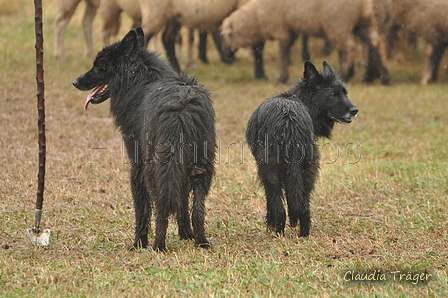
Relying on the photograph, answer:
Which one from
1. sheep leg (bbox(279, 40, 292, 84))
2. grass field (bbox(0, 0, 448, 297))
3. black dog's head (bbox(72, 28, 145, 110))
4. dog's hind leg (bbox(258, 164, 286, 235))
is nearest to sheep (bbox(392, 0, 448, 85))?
grass field (bbox(0, 0, 448, 297))

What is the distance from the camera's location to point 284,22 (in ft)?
54.8

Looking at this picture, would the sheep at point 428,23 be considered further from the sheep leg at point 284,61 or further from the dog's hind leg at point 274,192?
the dog's hind leg at point 274,192

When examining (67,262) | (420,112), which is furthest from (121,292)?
(420,112)

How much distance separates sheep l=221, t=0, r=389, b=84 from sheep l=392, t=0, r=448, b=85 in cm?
102

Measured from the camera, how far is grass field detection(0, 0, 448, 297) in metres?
4.88

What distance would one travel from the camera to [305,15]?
16.5m

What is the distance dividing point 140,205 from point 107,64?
1341 mm

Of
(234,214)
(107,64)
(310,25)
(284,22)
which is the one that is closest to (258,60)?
(284,22)

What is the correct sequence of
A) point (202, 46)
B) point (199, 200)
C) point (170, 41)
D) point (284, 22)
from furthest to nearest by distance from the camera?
point (202, 46)
point (170, 41)
point (284, 22)
point (199, 200)

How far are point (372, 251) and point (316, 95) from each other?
181cm

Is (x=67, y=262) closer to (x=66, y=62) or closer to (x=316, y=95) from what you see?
(x=316, y=95)

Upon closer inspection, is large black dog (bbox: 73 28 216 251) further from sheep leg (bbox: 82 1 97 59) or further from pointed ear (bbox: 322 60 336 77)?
sheep leg (bbox: 82 1 97 59)

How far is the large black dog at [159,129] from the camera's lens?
17.6ft

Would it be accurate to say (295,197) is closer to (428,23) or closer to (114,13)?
(114,13)
